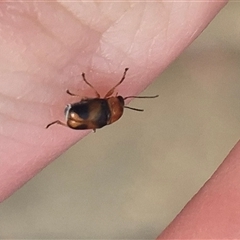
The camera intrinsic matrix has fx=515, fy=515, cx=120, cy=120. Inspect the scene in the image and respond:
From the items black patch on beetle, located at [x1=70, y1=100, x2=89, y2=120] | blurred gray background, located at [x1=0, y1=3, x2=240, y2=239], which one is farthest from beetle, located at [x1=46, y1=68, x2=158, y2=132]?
blurred gray background, located at [x1=0, y1=3, x2=240, y2=239]

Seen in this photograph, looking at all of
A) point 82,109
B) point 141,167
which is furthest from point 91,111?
point 141,167

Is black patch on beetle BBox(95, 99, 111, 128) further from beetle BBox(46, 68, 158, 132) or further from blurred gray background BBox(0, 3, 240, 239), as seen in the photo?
blurred gray background BBox(0, 3, 240, 239)

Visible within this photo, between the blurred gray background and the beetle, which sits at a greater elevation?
the blurred gray background

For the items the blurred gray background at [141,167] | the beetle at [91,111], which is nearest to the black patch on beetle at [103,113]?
the beetle at [91,111]

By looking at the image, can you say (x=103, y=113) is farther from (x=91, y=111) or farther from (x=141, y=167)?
(x=141, y=167)

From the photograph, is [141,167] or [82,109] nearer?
[82,109]

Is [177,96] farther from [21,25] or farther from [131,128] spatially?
[21,25]

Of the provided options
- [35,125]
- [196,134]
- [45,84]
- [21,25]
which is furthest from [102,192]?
[21,25]

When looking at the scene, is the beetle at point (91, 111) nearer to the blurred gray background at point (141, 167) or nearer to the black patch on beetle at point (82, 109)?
the black patch on beetle at point (82, 109)

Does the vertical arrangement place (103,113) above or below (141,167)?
below
